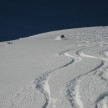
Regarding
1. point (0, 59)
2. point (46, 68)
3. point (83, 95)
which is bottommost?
point (0, 59)

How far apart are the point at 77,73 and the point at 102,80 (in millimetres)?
423

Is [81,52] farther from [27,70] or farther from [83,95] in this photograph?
[83,95]

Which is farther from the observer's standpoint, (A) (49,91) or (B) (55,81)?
(B) (55,81)

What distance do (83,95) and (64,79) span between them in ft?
1.82

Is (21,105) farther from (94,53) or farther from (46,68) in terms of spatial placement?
(94,53)

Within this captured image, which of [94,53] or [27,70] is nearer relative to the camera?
[27,70]

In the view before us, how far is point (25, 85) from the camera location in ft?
9.16

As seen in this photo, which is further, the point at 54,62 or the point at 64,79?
the point at 54,62

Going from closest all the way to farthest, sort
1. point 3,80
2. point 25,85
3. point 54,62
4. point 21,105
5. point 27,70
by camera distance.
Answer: point 21,105
point 25,85
point 3,80
point 27,70
point 54,62

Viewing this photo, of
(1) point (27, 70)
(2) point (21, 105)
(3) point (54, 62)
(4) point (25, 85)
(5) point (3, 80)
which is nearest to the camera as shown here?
(2) point (21, 105)

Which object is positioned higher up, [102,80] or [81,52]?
[102,80]

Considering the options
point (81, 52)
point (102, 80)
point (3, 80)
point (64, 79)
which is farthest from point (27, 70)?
point (81, 52)

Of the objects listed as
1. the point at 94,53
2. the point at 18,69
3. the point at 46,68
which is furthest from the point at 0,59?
the point at 94,53


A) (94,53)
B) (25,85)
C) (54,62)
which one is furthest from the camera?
(94,53)
